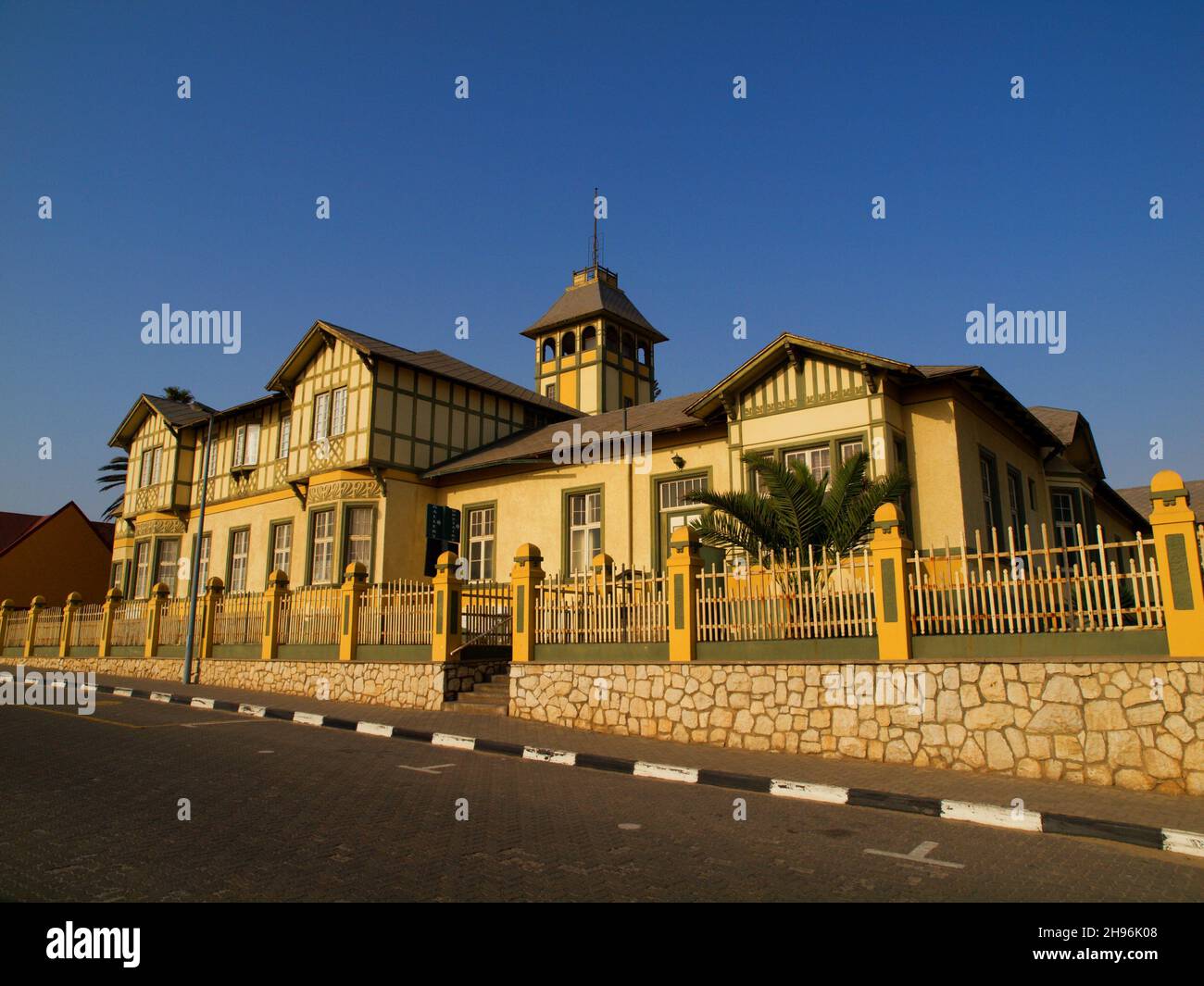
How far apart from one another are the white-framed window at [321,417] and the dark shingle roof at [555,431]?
334cm

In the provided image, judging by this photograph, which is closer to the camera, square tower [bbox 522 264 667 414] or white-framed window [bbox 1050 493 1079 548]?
white-framed window [bbox 1050 493 1079 548]

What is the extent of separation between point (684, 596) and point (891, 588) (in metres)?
3.03

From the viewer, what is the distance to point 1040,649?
9359mm

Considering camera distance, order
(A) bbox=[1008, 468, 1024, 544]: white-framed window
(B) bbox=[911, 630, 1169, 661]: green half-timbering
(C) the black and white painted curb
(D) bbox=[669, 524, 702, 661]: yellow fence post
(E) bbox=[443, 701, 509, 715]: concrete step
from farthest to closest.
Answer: (A) bbox=[1008, 468, 1024, 544]: white-framed window → (E) bbox=[443, 701, 509, 715]: concrete step → (D) bbox=[669, 524, 702, 661]: yellow fence post → (B) bbox=[911, 630, 1169, 661]: green half-timbering → (C) the black and white painted curb

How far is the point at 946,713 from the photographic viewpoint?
387 inches

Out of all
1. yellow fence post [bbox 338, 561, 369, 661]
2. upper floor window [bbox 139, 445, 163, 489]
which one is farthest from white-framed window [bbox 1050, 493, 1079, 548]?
upper floor window [bbox 139, 445, 163, 489]

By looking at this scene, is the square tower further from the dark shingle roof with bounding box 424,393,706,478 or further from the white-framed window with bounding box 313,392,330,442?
the white-framed window with bounding box 313,392,330,442

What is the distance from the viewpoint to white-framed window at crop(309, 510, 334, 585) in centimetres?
2342

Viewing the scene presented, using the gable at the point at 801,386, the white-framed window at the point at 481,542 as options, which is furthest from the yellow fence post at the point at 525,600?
the white-framed window at the point at 481,542

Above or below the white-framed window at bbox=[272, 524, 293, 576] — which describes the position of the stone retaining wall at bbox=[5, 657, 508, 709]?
below

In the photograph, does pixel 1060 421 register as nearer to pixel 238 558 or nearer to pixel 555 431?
pixel 555 431

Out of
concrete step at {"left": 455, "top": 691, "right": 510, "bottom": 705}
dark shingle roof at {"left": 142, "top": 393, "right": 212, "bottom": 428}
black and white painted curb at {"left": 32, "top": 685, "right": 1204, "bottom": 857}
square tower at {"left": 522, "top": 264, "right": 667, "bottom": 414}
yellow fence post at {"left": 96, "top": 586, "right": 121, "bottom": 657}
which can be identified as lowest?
black and white painted curb at {"left": 32, "top": 685, "right": 1204, "bottom": 857}

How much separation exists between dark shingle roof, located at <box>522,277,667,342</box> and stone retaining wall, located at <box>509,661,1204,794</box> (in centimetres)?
2778

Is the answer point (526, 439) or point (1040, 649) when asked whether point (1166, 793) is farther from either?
point (526, 439)
